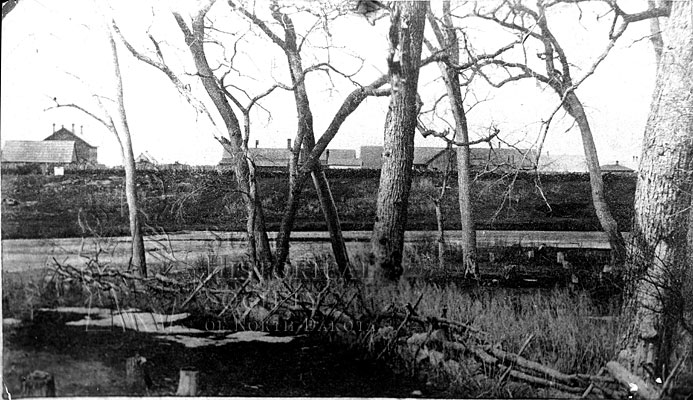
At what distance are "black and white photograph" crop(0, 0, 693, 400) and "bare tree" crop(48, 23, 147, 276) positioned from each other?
0.02 m

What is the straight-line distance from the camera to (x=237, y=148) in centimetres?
376

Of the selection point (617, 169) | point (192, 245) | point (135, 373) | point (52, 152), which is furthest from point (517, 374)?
point (52, 152)

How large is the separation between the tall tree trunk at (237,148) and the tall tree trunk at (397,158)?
647 millimetres

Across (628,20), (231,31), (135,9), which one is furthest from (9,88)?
(628,20)

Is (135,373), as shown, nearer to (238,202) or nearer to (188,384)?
(188,384)

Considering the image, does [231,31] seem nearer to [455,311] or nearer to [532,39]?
[532,39]

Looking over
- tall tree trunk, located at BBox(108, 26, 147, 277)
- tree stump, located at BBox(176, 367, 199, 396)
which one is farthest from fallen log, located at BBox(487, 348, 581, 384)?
tall tree trunk, located at BBox(108, 26, 147, 277)

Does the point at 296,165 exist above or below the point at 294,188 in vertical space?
above

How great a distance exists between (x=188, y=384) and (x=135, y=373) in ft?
1.00

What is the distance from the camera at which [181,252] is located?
3.73 meters

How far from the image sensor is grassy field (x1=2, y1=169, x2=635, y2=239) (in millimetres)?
3668

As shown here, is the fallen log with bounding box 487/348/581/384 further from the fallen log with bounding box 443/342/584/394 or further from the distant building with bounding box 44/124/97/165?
the distant building with bounding box 44/124/97/165

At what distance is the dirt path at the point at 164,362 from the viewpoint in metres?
3.66

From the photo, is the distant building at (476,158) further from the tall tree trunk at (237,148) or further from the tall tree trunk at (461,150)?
the tall tree trunk at (237,148)
